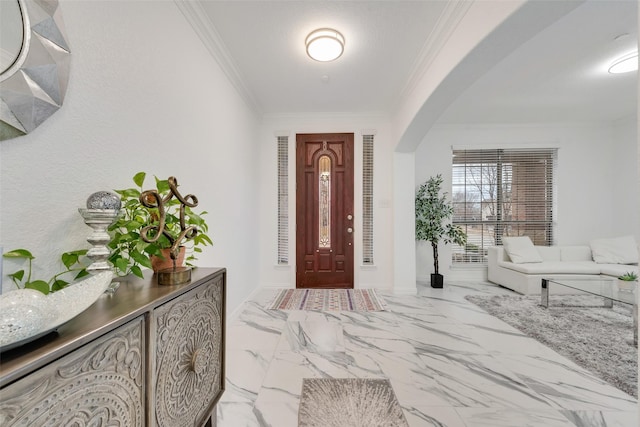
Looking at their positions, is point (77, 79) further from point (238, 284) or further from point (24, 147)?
point (238, 284)

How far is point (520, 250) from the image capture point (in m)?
4.00

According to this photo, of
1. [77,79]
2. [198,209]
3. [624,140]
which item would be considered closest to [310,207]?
[198,209]

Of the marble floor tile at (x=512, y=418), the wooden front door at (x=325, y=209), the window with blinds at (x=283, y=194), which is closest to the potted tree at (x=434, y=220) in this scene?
the wooden front door at (x=325, y=209)

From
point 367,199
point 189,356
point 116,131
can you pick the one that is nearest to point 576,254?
point 367,199

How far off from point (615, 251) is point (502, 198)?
65.6 inches

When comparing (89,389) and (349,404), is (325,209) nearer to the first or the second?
(349,404)

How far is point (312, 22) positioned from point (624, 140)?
18.4 ft

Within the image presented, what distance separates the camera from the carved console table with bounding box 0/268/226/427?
1.59ft

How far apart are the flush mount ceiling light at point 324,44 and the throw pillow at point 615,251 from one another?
4.93m

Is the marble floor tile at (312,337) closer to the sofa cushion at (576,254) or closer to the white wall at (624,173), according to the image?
the sofa cushion at (576,254)

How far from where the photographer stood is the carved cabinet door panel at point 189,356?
84 centimetres

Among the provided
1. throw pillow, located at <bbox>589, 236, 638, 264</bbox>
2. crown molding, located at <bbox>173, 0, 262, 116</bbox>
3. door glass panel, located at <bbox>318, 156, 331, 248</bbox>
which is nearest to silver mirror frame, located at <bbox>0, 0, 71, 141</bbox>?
crown molding, located at <bbox>173, 0, 262, 116</bbox>

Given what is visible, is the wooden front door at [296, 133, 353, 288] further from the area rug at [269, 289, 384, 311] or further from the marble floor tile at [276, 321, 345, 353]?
the marble floor tile at [276, 321, 345, 353]

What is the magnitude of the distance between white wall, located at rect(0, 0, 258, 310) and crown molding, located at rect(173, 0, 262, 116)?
61mm
